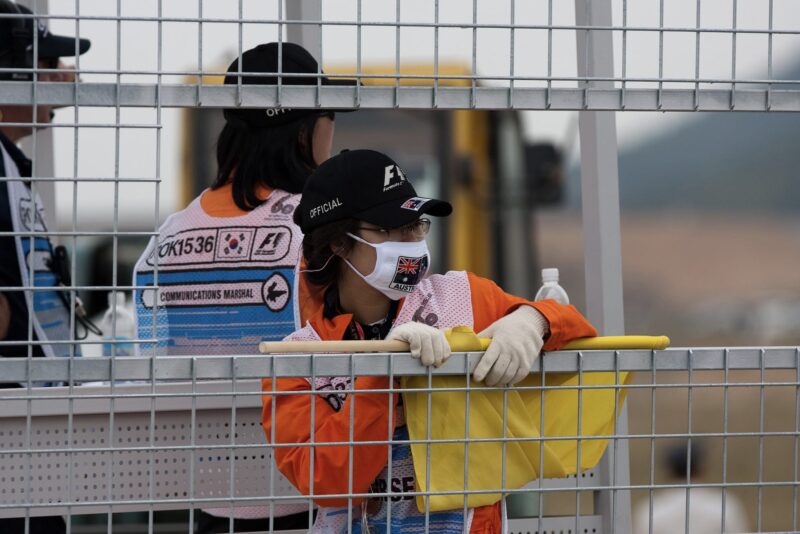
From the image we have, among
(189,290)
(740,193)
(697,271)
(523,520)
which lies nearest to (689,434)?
(523,520)

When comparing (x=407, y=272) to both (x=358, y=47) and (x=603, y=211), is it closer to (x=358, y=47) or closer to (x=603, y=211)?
(x=358, y=47)

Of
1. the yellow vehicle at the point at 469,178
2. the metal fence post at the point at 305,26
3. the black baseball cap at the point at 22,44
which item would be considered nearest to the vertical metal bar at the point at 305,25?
the metal fence post at the point at 305,26

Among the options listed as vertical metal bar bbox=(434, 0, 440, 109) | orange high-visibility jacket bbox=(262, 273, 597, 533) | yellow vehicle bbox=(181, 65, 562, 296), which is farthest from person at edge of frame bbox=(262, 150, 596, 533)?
yellow vehicle bbox=(181, 65, 562, 296)

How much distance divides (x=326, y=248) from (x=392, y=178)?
0.20 m

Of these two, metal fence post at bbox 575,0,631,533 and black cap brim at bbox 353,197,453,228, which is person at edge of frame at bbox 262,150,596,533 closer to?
black cap brim at bbox 353,197,453,228

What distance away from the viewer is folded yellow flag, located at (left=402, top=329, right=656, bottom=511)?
1994 millimetres

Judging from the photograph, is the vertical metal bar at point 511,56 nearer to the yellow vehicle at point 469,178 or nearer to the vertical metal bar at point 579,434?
the vertical metal bar at point 579,434

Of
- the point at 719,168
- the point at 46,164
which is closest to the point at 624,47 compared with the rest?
the point at 46,164

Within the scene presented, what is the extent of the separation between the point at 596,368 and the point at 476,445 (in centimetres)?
26

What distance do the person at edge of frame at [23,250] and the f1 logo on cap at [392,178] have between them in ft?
3.08

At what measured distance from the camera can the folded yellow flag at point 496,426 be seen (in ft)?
6.54

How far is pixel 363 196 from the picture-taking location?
215 cm

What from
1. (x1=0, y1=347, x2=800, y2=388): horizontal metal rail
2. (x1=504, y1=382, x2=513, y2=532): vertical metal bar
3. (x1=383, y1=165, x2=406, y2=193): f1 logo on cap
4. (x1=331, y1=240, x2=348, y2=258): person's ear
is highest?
(x1=383, y1=165, x2=406, y2=193): f1 logo on cap

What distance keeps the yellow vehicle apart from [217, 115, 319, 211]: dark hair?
6051 mm
